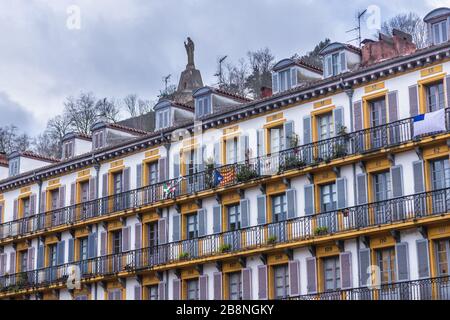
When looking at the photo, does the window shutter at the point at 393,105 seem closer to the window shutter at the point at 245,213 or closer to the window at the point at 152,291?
the window shutter at the point at 245,213

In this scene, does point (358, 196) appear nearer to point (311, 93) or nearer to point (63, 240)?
point (311, 93)

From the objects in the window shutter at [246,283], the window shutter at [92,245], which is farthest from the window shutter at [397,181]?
the window shutter at [92,245]

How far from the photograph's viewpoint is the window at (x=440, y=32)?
38.9m

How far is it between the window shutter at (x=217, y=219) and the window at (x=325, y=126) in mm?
6289

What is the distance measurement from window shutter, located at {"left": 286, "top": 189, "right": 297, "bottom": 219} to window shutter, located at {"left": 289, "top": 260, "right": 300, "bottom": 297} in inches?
79.1

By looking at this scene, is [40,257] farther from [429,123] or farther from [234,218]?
[429,123]

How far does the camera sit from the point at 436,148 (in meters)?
37.3

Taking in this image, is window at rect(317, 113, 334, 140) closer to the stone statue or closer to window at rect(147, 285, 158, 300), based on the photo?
window at rect(147, 285, 158, 300)

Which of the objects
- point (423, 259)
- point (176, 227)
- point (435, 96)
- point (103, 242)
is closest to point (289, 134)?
point (435, 96)

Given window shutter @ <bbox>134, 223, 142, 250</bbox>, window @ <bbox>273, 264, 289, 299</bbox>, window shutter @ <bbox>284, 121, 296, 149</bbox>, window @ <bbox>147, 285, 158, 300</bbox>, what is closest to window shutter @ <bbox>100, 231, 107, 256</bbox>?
window shutter @ <bbox>134, 223, 142, 250</bbox>

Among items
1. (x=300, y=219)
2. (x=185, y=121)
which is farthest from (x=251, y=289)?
(x=185, y=121)

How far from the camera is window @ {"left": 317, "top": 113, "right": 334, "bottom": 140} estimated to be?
41656mm

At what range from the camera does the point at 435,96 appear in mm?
38281

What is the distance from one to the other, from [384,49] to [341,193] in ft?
23.5
